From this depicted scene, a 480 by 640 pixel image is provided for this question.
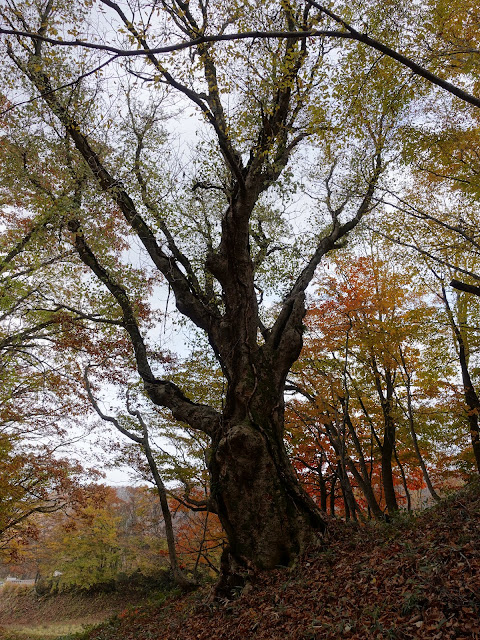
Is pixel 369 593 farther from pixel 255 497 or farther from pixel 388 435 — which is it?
pixel 388 435

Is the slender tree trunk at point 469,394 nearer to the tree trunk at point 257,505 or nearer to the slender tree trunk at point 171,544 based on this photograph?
the tree trunk at point 257,505

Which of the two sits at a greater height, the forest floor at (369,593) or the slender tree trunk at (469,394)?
the slender tree trunk at (469,394)

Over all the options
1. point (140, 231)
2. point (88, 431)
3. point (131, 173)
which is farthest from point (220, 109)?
point (88, 431)

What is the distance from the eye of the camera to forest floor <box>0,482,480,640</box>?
286cm

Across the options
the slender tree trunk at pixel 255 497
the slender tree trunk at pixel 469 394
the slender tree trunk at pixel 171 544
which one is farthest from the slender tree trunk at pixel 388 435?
the slender tree trunk at pixel 255 497

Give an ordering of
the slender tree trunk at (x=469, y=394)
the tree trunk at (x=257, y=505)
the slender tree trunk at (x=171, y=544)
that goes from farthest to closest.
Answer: the slender tree trunk at (x=469, y=394) → the slender tree trunk at (x=171, y=544) → the tree trunk at (x=257, y=505)

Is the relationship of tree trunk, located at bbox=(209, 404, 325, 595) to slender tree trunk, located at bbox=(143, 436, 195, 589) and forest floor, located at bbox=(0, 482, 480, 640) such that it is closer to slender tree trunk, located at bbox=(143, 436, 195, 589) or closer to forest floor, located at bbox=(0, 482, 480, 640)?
forest floor, located at bbox=(0, 482, 480, 640)

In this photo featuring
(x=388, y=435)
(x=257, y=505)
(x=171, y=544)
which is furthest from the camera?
(x=388, y=435)

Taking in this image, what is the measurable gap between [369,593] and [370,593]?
14mm

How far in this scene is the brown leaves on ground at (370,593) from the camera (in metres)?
2.86

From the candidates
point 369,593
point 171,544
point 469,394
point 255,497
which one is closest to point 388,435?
point 469,394

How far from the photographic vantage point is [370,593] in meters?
3.57

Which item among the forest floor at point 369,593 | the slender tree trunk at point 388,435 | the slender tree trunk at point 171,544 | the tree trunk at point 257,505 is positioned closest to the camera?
the forest floor at point 369,593

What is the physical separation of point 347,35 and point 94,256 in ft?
21.9
